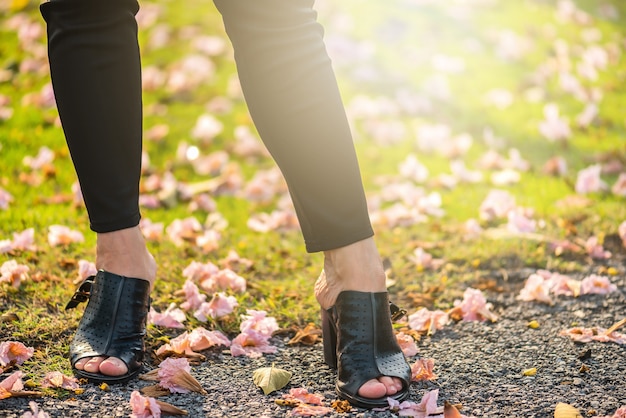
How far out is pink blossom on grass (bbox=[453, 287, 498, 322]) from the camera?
Answer: 2.13 meters

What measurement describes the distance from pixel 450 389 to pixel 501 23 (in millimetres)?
4778

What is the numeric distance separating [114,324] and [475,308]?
1.07 m

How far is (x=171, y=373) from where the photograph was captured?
1.66 metres

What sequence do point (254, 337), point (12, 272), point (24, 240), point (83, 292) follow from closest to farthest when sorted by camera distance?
1. point (83, 292)
2. point (254, 337)
3. point (12, 272)
4. point (24, 240)

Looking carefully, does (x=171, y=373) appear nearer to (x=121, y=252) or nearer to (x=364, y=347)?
(x=121, y=252)

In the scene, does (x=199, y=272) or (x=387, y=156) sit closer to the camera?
(x=199, y=272)

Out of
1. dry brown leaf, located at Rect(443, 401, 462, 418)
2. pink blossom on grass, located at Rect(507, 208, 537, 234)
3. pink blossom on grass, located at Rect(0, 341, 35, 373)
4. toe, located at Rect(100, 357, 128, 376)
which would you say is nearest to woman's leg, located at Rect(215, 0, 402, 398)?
dry brown leaf, located at Rect(443, 401, 462, 418)

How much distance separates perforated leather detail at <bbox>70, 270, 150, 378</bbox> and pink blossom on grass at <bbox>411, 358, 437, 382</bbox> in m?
0.68

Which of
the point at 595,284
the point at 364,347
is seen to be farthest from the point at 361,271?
the point at 595,284

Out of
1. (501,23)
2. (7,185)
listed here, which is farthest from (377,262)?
(501,23)

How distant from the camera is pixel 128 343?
5.67ft

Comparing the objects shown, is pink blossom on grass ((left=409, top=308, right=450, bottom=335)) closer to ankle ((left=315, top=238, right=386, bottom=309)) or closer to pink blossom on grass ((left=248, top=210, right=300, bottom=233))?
ankle ((left=315, top=238, right=386, bottom=309))

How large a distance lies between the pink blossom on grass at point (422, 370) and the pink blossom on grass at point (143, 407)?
24.4 inches

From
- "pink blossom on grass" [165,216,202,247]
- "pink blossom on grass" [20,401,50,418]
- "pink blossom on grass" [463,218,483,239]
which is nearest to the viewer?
"pink blossom on grass" [20,401,50,418]
